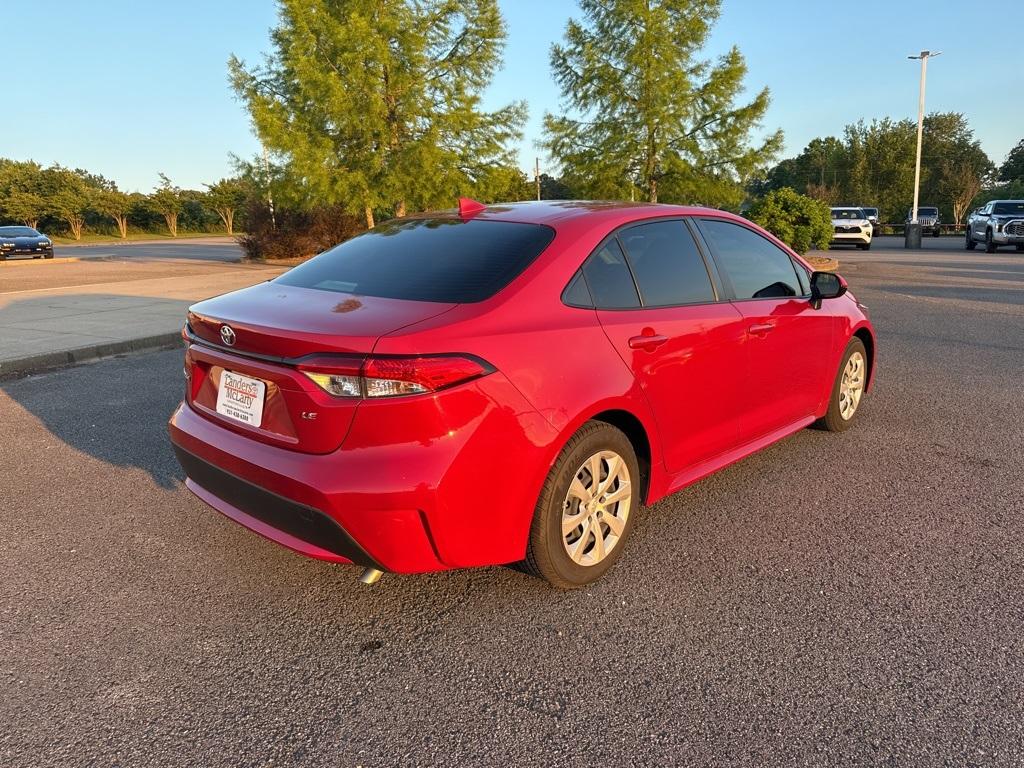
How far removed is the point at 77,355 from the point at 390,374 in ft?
22.8

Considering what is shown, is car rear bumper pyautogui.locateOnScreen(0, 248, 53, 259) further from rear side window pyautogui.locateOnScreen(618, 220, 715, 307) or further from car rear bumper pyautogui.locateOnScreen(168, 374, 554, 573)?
rear side window pyautogui.locateOnScreen(618, 220, 715, 307)

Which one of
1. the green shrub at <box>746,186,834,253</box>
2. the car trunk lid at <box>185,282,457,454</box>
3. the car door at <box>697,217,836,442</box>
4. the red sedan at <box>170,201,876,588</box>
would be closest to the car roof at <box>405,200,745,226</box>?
the red sedan at <box>170,201,876,588</box>

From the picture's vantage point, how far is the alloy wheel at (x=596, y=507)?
291cm

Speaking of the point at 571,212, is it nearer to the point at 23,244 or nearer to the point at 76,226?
the point at 23,244

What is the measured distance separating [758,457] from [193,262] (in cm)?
2513


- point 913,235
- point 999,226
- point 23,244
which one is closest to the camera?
point 999,226

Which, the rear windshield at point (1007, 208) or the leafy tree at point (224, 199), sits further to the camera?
the leafy tree at point (224, 199)

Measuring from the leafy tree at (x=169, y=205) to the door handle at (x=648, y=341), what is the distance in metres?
68.1

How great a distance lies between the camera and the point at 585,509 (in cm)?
296

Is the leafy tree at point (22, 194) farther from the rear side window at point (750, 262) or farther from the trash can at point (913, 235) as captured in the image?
the rear side window at point (750, 262)

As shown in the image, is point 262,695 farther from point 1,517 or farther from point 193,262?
point 193,262

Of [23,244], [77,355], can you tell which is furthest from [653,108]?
[23,244]

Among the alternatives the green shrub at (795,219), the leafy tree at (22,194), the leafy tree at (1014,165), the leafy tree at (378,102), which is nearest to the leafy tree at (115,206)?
the leafy tree at (22,194)

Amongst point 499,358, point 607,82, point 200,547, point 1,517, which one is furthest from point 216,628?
point 607,82
